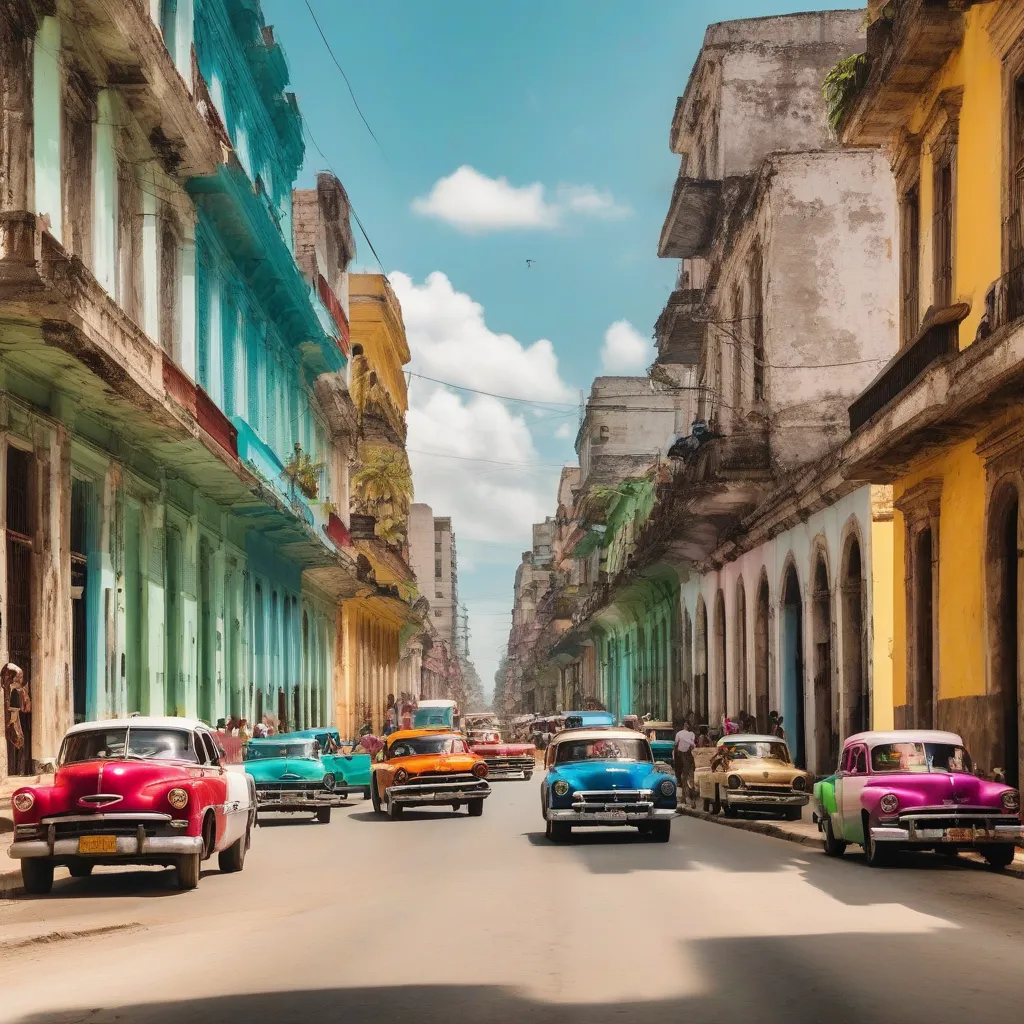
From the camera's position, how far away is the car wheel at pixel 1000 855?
15.0m

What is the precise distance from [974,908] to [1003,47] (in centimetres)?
1108

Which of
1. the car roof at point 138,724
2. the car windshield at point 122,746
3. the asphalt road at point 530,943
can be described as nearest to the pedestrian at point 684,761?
the asphalt road at point 530,943

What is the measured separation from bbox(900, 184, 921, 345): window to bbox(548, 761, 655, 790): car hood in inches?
317

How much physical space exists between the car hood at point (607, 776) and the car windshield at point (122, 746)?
5.89m

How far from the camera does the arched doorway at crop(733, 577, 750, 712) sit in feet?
136

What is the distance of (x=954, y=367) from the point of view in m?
19.0

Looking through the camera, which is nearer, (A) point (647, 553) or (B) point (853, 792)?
(B) point (853, 792)

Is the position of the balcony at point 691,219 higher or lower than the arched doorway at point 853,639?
higher

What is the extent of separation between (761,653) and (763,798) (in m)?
15.7

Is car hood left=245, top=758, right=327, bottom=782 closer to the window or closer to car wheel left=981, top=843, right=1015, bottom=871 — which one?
the window

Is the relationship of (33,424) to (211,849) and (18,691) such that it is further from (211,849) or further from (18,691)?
(211,849)

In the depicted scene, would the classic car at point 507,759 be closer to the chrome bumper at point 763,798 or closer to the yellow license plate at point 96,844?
the chrome bumper at point 763,798

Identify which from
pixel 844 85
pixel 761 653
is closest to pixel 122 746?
pixel 844 85

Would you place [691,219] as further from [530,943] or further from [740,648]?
[530,943]
